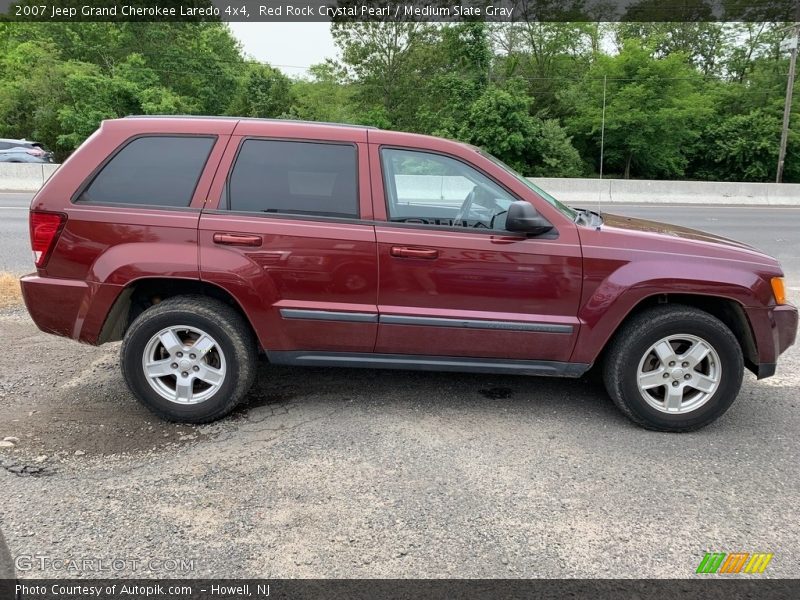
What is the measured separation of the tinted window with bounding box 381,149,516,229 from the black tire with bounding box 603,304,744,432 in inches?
42.7

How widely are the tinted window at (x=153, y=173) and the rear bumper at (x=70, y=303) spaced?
0.55 m

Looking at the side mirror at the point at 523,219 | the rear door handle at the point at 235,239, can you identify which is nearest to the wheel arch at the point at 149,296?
the rear door handle at the point at 235,239

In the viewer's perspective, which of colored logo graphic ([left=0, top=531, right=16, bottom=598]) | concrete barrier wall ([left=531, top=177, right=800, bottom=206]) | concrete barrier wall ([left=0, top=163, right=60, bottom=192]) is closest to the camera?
colored logo graphic ([left=0, top=531, right=16, bottom=598])

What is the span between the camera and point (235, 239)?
358 centimetres

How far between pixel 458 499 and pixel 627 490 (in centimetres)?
90

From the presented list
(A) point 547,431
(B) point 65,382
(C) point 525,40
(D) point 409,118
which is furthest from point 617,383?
(C) point 525,40

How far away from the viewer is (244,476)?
10.1ft

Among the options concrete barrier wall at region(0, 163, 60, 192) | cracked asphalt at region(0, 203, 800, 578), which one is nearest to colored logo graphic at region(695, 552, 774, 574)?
cracked asphalt at region(0, 203, 800, 578)

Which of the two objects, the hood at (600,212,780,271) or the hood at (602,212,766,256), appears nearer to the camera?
the hood at (600,212,780,271)

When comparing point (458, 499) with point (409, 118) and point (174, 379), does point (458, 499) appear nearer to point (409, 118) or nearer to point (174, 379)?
point (174, 379)

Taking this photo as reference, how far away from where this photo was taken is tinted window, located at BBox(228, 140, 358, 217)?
Answer: 367cm

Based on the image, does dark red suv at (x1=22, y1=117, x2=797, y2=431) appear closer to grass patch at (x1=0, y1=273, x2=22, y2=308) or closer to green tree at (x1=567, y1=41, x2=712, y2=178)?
grass patch at (x1=0, y1=273, x2=22, y2=308)

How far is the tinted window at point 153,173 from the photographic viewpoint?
3.66 meters

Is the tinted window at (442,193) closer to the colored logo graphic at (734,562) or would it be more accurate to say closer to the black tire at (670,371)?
the black tire at (670,371)
